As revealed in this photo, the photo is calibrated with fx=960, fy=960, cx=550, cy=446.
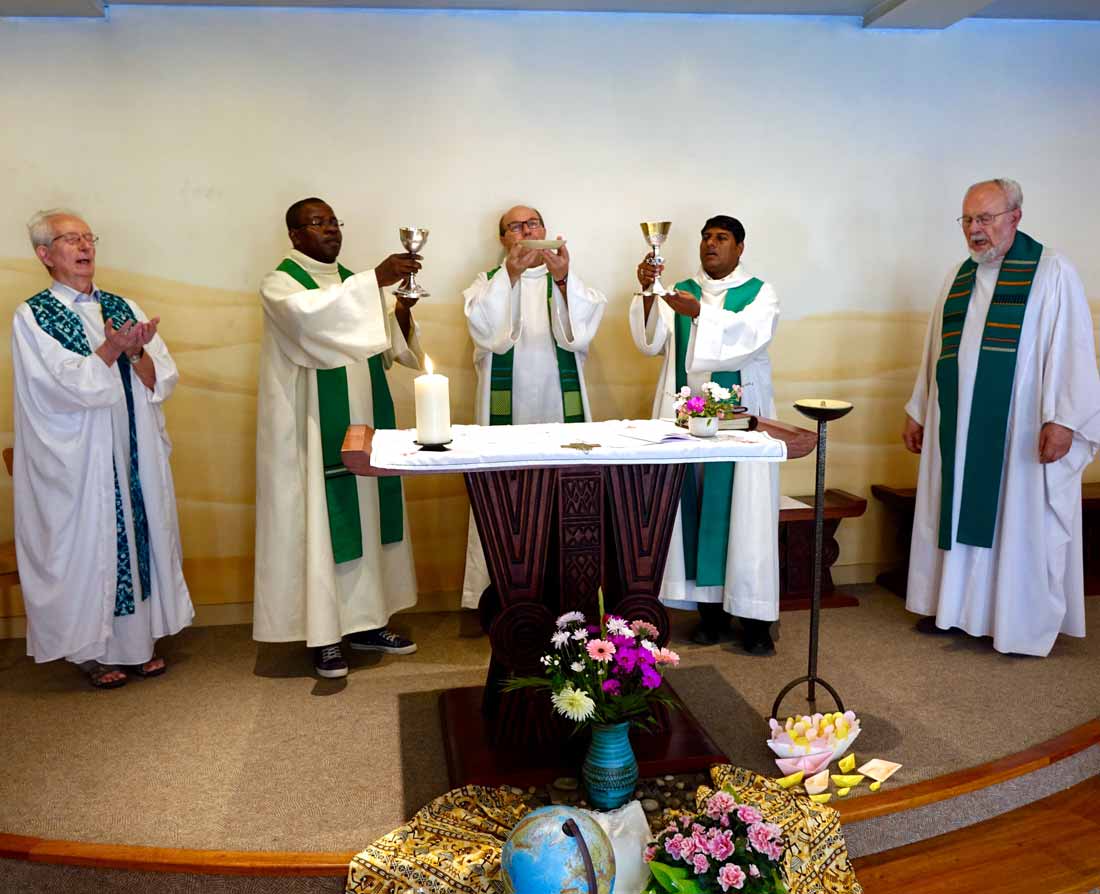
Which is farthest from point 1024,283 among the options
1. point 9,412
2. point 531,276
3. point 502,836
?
point 9,412

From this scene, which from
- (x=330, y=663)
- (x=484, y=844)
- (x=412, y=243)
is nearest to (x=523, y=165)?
(x=412, y=243)

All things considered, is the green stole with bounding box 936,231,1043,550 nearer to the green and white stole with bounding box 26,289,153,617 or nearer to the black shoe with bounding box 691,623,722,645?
the black shoe with bounding box 691,623,722,645

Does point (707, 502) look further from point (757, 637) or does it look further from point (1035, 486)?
point (1035, 486)

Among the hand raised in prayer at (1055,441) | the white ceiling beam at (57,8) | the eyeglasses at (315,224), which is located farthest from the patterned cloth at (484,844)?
the white ceiling beam at (57,8)

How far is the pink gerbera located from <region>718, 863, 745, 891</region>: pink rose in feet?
2.17

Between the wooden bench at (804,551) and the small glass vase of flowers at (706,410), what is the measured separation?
5.26ft

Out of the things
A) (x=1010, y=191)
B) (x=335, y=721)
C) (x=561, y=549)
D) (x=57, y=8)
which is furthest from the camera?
(x=57, y=8)

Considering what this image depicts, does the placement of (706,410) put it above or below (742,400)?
above

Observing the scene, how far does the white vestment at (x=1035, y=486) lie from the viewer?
4043 millimetres

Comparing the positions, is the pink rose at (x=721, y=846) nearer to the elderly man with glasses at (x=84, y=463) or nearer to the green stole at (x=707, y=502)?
the green stole at (x=707, y=502)

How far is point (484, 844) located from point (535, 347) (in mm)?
2321

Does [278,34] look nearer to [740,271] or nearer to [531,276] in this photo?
[531,276]

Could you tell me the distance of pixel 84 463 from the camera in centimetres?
386

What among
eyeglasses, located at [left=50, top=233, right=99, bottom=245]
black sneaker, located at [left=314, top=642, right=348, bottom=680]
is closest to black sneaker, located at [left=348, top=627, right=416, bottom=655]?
black sneaker, located at [left=314, top=642, right=348, bottom=680]
